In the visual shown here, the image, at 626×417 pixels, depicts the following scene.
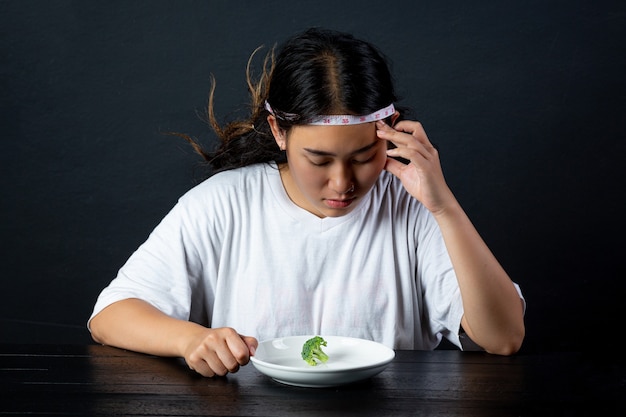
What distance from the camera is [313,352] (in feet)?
4.75

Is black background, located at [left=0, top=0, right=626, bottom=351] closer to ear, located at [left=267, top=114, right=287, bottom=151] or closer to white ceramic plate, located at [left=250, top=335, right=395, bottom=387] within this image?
ear, located at [left=267, top=114, right=287, bottom=151]

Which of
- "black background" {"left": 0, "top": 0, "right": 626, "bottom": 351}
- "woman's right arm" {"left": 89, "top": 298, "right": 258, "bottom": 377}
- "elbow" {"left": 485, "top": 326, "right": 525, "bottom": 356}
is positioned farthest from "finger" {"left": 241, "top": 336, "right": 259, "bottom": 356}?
"black background" {"left": 0, "top": 0, "right": 626, "bottom": 351}

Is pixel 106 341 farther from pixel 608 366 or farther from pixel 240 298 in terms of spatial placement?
pixel 608 366

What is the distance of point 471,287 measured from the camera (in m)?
1.64

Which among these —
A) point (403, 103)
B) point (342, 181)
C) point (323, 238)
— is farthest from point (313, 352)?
point (403, 103)

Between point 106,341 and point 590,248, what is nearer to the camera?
point 106,341

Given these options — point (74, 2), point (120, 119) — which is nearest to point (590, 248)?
point (120, 119)

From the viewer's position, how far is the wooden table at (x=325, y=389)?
1.26 m

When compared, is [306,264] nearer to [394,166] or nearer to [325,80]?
[394,166]

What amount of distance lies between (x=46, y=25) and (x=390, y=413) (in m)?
1.92

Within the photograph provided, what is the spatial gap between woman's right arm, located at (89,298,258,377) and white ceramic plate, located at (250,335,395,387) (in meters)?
0.04

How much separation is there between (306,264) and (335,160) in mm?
319

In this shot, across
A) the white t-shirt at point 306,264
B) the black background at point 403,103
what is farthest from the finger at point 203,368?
the black background at point 403,103

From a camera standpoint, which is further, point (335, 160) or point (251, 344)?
point (335, 160)
